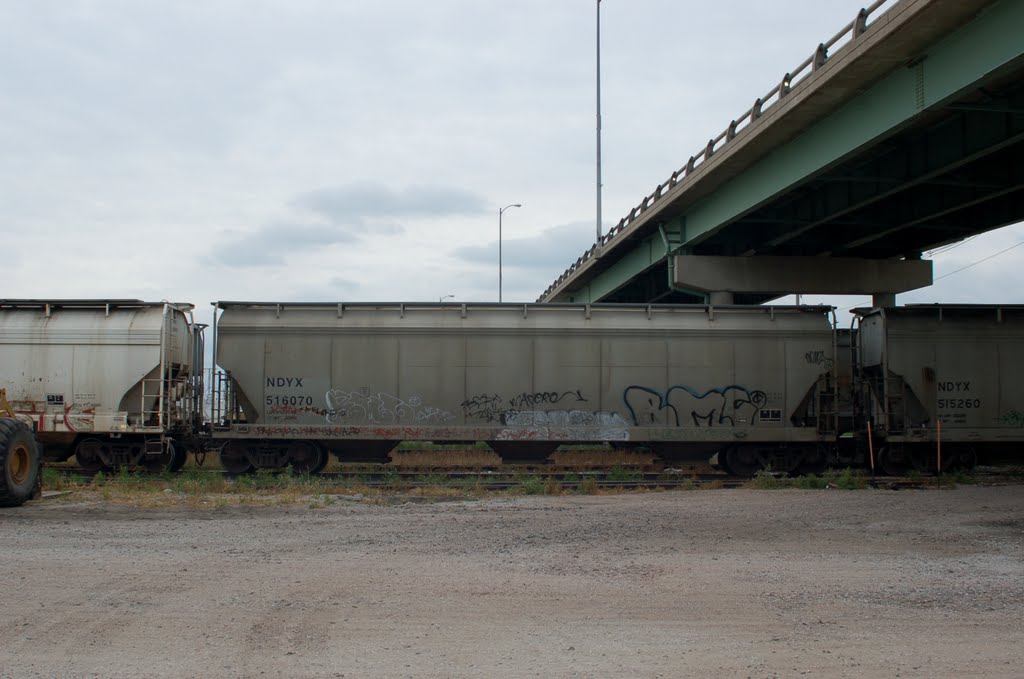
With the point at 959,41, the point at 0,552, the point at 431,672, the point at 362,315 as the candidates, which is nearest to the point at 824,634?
the point at 431,672

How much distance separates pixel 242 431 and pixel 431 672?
12.8 m

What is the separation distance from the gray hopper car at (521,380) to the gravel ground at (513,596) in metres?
5.84

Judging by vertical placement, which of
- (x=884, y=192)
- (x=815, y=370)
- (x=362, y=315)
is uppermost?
(x=884, y=192)

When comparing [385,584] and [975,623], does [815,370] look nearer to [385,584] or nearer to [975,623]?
[975,623]

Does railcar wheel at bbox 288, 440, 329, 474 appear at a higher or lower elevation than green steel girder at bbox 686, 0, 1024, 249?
lower

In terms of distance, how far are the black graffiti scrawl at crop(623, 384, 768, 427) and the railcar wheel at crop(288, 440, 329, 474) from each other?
21.8 ft

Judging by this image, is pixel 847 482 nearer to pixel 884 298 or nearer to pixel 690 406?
pixel 690 406

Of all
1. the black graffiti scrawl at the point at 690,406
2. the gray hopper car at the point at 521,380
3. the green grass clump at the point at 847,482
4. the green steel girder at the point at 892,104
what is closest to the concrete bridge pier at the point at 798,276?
the green steel girder at the point at 892,104

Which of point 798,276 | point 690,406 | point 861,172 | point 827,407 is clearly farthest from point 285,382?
point 798,276

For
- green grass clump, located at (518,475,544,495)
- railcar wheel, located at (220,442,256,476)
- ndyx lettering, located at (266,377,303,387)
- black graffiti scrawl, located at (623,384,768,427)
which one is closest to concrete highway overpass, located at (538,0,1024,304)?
black graffiti scrawl, located at (623,384,768,427)

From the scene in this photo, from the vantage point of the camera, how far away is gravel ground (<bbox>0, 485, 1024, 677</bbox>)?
5621 mm

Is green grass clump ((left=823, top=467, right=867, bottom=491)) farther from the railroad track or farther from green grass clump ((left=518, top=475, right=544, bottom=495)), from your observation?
green grass clump ((left=518, top=475, right=544, bottom=495))

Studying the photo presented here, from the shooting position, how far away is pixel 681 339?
1783 centimetres

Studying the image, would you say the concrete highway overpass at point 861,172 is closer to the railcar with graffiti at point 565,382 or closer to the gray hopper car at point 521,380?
the railcar with graffiti at point 565,382
